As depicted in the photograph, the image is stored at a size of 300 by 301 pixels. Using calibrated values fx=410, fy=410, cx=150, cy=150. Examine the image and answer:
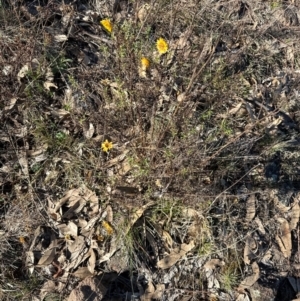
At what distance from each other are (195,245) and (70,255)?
0.83 metres

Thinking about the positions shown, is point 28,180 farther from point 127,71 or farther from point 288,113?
point 288,113

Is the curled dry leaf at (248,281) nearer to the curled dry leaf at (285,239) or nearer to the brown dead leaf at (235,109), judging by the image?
the curled dry leaf at (285,239)

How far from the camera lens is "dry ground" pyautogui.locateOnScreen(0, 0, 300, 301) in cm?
265

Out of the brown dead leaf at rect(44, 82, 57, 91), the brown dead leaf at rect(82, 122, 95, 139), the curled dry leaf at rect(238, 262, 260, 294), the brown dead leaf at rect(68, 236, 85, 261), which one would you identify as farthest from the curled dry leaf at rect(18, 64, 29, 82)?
the curled dry leaf at rect(238, 262, 260, 294)

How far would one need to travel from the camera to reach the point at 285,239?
113 inches

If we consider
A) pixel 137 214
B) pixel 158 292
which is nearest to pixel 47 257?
pixel 137 214

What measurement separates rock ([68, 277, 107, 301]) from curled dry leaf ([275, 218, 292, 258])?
1.25 m

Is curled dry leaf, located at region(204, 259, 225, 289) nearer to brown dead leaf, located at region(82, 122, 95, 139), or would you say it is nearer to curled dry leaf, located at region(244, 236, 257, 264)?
curled dry leaf, located at region(244, 236, 257, 264)

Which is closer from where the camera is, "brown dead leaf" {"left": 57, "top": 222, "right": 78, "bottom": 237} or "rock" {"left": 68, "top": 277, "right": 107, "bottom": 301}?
"rock" {"left": 68, "top": 277, "right": 107, "bottom": 301}

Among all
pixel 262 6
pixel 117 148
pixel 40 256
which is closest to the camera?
pixel 40 256

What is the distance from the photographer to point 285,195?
9.77 feet

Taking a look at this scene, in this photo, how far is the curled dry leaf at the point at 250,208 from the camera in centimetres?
285

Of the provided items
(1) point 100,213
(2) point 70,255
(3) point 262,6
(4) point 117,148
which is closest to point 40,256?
(2) point 70,255

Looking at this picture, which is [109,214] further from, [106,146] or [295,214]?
[295,214]
